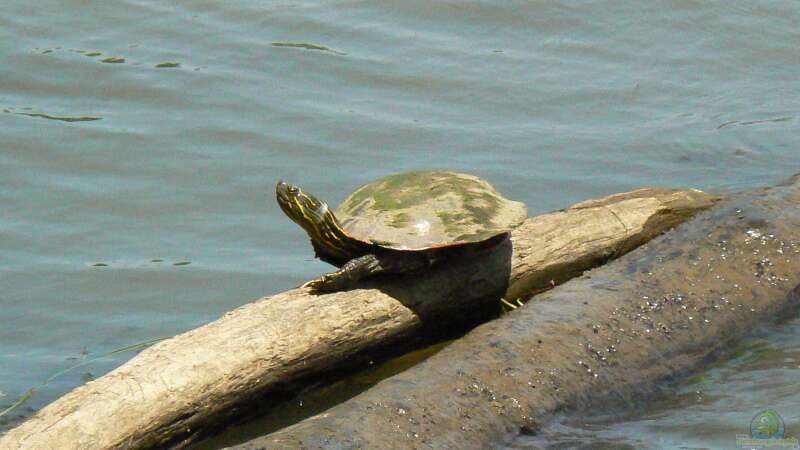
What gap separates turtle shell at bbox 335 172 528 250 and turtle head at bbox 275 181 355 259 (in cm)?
5

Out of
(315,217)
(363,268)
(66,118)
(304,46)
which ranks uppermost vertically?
(315,217)

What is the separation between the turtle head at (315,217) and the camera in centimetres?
416

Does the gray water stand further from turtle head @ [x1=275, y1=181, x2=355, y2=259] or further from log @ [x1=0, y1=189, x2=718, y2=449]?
turtle head @ [x1=275, y1=181, x2=355, y2=259]

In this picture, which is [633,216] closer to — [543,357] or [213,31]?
[543,357]

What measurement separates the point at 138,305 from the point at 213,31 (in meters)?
3.85

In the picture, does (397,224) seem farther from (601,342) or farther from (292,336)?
(601,342)

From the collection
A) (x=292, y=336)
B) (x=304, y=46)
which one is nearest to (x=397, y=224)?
(x=292, y=336)

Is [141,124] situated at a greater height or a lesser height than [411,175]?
lesser

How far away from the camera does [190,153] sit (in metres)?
7.09

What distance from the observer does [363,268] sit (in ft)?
13.5

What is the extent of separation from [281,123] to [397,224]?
11.6 feet

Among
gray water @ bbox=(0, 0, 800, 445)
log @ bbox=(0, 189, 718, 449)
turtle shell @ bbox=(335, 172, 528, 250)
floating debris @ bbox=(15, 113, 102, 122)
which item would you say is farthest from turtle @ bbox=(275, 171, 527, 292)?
floating debris @ bbox=(15, 113, 102, 122)

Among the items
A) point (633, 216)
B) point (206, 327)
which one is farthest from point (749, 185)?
point (206, 327)

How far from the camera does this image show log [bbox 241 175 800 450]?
3.49 meters
